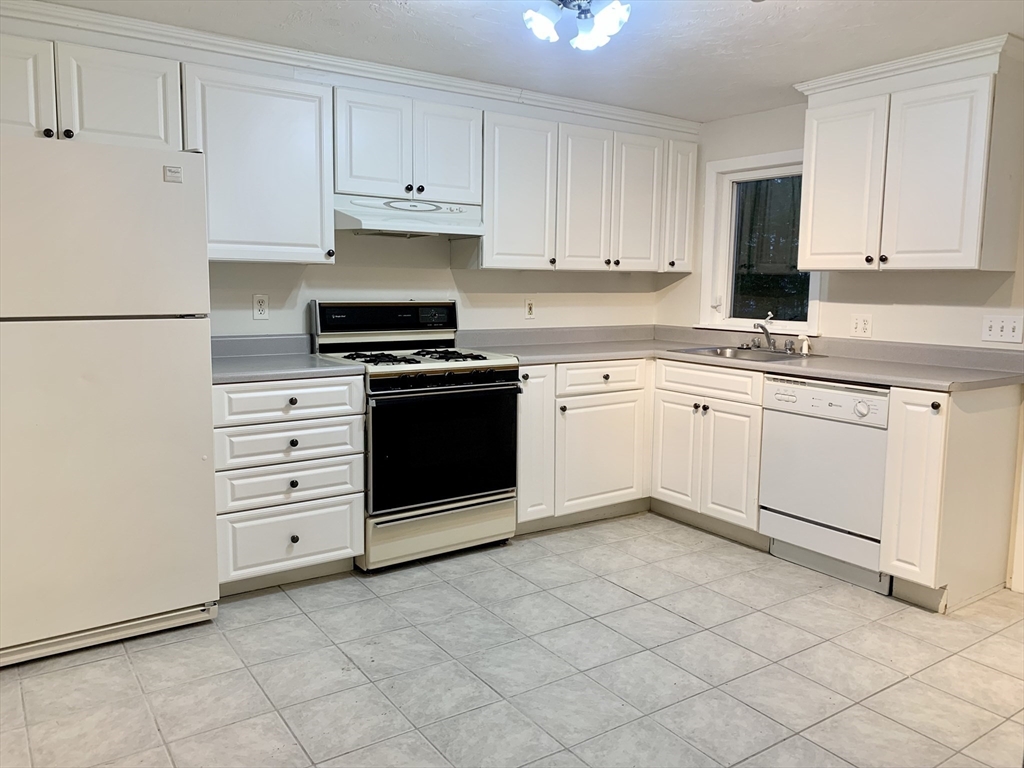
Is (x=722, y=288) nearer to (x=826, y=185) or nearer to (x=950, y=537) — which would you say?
(x=826, y=185)

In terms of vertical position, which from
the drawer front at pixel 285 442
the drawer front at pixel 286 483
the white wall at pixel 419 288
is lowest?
the drawer front at pixel 286 483

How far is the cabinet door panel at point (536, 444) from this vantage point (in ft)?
11.7

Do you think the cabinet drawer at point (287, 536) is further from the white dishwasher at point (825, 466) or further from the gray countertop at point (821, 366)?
the white dishwasher at point (825, 466)

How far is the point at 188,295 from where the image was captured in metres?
2.53

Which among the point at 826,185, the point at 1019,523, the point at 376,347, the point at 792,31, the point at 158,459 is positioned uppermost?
the point at 792,31

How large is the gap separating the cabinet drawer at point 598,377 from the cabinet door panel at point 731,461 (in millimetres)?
427

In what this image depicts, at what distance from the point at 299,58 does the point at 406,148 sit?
0.57m

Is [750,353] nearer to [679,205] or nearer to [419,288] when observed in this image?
[679,205]

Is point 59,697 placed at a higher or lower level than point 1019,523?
lower

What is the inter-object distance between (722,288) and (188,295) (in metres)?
2.96

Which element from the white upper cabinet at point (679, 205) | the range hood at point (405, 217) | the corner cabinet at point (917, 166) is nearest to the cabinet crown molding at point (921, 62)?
the corner cabinet at point (917, 166)

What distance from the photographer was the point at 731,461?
358 centimetres

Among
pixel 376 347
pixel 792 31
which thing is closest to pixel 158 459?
pixel 376 347

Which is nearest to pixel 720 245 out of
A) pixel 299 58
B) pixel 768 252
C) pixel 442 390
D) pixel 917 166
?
pixel 768 252
